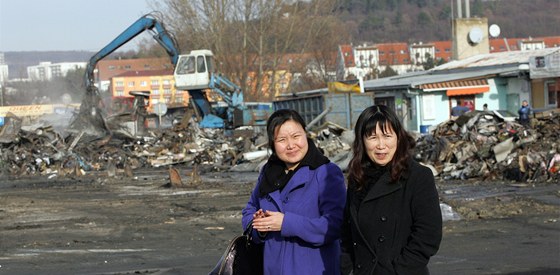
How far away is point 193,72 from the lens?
162 feet

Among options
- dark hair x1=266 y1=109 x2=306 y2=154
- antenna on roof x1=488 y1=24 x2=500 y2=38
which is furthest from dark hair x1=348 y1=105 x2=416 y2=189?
antenna on roof x1=488 y1=24 x2=500 y2=38

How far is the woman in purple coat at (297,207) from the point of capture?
510 centimetres

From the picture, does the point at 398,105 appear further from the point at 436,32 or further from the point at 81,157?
the point at 436,32

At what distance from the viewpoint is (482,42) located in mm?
64500

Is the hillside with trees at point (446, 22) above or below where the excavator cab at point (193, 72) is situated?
above

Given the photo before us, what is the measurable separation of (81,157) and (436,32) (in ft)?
506

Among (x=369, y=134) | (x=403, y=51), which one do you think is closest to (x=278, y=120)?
(x=369, y=134)

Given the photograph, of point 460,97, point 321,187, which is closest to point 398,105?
point 460,97

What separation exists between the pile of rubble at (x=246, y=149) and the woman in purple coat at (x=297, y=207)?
18.3 m

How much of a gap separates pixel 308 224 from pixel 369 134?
657mm

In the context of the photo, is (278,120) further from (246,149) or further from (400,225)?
(246,149)

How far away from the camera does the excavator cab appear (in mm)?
49219

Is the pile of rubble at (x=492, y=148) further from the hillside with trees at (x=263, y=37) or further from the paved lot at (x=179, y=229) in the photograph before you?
the hillside with trees at (x=263, y=37)

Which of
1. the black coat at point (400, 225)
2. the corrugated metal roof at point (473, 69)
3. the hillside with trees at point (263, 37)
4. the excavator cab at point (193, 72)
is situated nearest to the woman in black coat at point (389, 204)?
A: the black coat at point (400, 225)
